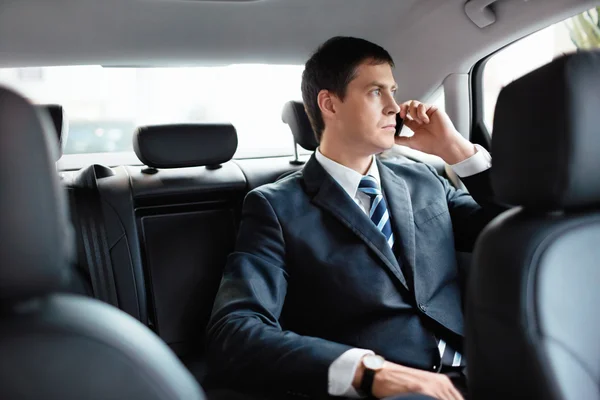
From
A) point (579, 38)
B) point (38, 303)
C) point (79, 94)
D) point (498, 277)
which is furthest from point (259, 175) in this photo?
point (38, 303)

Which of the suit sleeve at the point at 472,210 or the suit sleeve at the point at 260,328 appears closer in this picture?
the suit sleeve at the point at 260,328

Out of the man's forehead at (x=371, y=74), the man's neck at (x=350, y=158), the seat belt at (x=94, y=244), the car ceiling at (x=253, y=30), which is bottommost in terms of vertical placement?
the seat belt at (x=94, y=244)

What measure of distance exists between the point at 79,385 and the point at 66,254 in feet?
0.53

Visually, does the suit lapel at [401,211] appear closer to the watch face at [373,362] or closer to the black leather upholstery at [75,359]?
the watch face at [373,362]

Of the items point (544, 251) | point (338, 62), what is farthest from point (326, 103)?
point (544, 251)

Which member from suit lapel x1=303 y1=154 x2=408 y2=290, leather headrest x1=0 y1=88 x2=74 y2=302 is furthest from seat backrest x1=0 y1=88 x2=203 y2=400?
suit lapel x1=303 y1=154 x2=408 y2=290

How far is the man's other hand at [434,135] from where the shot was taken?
1.86 m

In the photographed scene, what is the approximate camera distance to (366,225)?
62.4 inches

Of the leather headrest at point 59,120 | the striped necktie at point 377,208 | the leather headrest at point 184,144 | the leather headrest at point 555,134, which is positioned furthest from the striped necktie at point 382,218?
the leather headrest at point 59,120

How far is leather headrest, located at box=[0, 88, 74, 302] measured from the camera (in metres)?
0.69

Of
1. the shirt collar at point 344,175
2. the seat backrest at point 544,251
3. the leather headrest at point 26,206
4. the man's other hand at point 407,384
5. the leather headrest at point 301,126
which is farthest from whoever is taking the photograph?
the leather headrest at point 301,126

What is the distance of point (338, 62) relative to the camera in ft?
6.06

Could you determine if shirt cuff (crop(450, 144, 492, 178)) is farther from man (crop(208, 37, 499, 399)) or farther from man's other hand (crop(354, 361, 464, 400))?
man's other hand (crop(354, 361, 464, 400))

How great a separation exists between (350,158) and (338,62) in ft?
1.03
